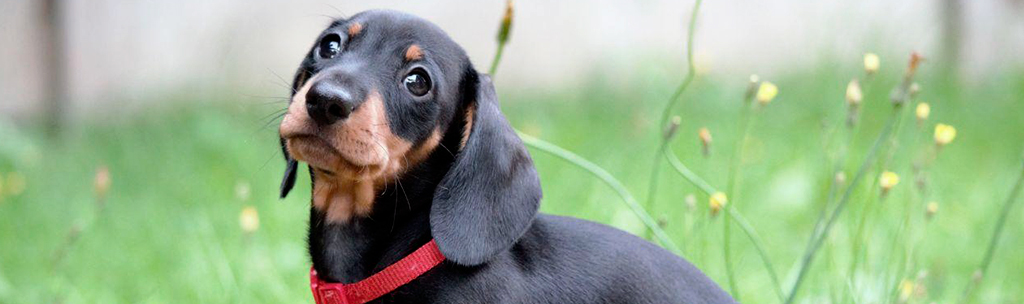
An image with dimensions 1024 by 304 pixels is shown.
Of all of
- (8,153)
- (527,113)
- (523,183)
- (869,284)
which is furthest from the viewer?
A: (527,113)

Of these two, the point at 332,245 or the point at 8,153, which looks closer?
the point at 332,245

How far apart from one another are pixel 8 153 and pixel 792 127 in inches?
140

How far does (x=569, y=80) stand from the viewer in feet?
21.4

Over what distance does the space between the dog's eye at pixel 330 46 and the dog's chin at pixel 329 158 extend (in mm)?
222

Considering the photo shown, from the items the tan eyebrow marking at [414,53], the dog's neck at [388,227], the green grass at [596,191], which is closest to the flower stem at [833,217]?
the green grass at [596,191]

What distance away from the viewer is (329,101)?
2.27 m

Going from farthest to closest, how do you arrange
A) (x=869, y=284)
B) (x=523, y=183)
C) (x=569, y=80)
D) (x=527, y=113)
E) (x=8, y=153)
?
(x=569, y=80) → (x=527, y=113) → (x=8, y=153) → (x=869, y=284) → (x=523, y=183)

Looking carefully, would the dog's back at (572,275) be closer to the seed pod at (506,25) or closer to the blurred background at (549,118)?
the seed pod at (506,25)

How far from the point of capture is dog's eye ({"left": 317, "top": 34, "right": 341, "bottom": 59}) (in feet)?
8.42

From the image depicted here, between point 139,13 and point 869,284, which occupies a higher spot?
point 869,284

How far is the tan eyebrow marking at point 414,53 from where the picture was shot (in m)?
2.48

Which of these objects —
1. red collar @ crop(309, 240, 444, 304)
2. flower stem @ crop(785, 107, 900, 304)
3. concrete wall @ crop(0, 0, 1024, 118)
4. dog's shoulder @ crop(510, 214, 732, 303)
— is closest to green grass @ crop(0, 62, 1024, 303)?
concrete wall @ crop(0, 0, 1024, 118)

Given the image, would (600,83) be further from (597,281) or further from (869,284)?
(597,281)

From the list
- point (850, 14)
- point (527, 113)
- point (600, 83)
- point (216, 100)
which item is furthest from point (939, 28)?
point (216, 100)
